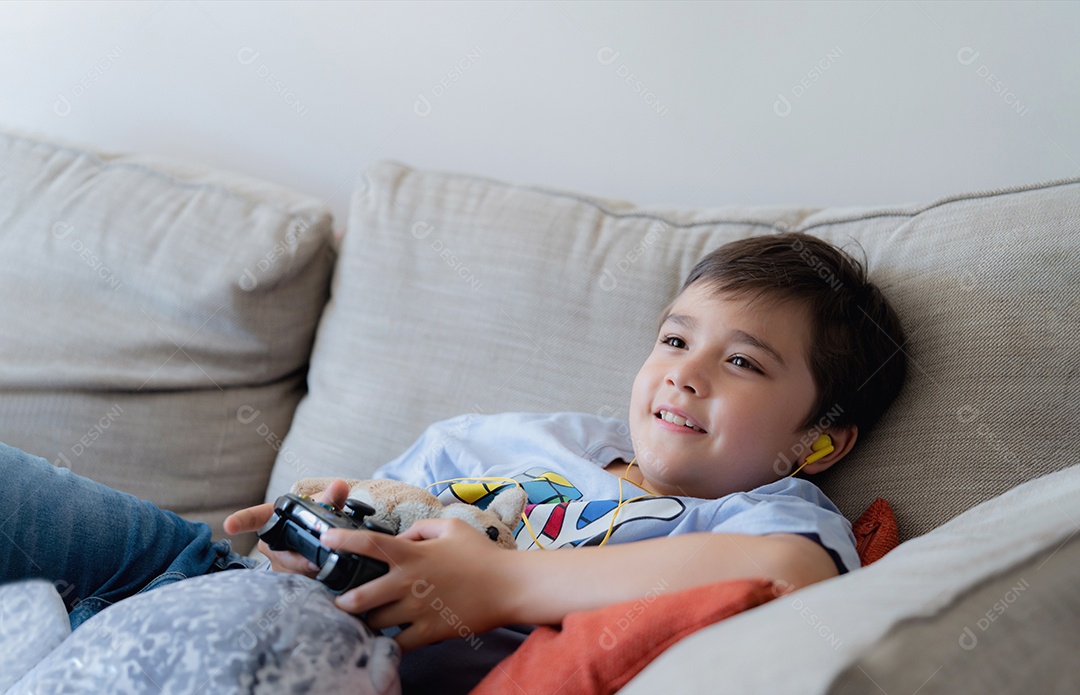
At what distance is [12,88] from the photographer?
5.48 ft

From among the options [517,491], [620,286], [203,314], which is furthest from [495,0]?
[517,491]

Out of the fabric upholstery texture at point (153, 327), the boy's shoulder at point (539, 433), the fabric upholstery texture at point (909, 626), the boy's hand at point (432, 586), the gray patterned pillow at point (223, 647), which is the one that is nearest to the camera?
the fabric upholstery texture at point (909, 626)

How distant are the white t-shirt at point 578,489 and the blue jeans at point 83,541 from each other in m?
0.28

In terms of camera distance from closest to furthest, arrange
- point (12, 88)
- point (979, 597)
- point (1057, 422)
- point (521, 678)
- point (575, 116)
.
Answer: point (979, 597) < point (521, 678) < point (1057, 422) < point (575, 116) < point (12, 88)

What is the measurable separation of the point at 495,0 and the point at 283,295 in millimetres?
629

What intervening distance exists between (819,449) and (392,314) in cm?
63

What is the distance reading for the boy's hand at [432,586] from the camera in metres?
0.68

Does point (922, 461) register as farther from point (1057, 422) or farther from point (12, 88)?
point (12, 88)

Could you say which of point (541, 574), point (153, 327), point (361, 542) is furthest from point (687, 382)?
point (153, 327)

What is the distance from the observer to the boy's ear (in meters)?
0.97

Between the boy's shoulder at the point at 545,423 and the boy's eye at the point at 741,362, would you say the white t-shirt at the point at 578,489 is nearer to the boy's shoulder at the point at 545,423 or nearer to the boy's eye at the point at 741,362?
the boy's shoulder at the point at 545,423

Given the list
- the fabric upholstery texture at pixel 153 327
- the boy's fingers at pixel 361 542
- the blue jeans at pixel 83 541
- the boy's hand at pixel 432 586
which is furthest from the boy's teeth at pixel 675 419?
the fabric upholstery texture at pixel 153 327

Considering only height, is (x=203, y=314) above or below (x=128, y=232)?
below

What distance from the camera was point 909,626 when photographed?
1.41 feet
